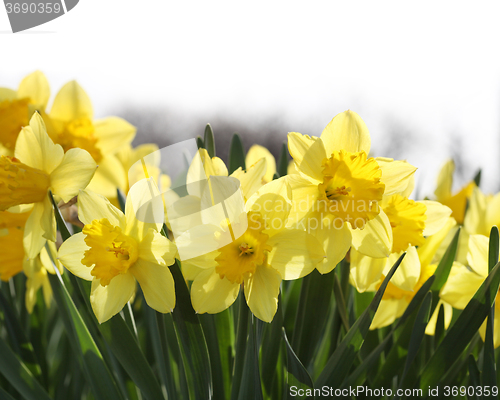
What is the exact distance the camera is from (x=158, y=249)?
1.40ft

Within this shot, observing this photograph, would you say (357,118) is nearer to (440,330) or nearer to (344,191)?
(344,191)

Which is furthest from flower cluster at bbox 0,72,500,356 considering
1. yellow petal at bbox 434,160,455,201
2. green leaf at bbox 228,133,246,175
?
yellow petal at bbox 434,160,455,201

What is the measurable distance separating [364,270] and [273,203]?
0.18m

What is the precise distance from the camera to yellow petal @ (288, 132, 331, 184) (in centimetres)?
46

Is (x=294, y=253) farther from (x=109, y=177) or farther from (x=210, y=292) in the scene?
(x=109, y=177)

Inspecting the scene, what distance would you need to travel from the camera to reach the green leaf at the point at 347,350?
0.50 meters

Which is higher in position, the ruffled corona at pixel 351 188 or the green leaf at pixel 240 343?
the ruffled corona at pixel 351 188

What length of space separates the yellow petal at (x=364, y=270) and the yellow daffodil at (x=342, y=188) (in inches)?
1.8

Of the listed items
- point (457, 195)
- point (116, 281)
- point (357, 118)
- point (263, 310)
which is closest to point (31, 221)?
point (116, 281)

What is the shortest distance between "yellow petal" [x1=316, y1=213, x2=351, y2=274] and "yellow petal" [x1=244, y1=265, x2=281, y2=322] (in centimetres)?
6

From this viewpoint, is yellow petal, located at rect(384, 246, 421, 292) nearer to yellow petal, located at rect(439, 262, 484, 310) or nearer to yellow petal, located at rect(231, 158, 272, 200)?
yellow petal, located at rect(439, 262, 484, 310)

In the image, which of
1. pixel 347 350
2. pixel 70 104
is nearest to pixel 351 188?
pixel 347 350

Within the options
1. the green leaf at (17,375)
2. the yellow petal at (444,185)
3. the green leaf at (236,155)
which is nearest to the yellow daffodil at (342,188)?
the green leaf at (236,155)

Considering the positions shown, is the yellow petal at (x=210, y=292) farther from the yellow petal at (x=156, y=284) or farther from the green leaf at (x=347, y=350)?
the green leaf at (x=347, y=350)
